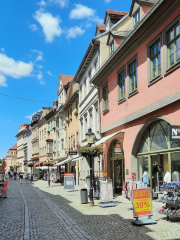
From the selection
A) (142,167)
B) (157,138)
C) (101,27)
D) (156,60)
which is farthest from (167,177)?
(101,27)

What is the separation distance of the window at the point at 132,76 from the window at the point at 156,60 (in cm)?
185

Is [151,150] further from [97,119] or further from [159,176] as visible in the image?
[97,119]

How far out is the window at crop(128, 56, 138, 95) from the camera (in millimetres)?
15812

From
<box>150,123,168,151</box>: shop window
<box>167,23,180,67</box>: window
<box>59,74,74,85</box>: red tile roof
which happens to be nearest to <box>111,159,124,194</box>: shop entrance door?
<box>150,123,168,151</box>: shop window

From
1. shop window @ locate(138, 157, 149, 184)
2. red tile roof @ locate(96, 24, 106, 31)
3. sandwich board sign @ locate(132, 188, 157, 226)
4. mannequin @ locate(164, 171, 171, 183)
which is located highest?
red tile roof @ locate(96, 24, 106, 31)

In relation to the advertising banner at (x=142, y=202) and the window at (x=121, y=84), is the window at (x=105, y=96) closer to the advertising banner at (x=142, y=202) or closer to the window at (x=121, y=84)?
the window at (x=121, y=84)

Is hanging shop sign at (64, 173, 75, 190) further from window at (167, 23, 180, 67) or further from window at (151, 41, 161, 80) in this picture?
window at (167, 23, 180, 67)

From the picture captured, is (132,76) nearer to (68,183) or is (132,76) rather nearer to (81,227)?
(81,227)

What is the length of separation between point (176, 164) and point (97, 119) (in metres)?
12.0

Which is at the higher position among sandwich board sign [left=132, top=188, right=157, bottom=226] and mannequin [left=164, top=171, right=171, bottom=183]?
mannequin [left=164, top=171, right=171, bottom=183]

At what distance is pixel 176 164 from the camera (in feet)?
39.5

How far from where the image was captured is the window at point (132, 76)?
15812 millimetres

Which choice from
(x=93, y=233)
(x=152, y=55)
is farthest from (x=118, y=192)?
(x=93, y=233)

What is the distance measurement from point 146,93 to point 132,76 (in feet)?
7.54
